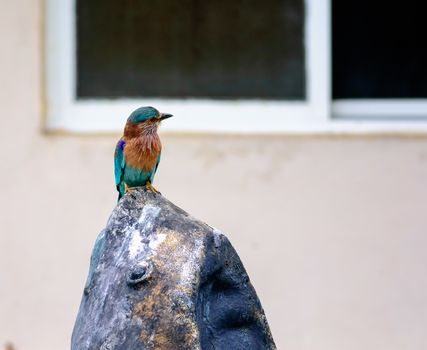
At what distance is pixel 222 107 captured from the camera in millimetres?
6199

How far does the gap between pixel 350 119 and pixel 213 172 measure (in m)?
0.77

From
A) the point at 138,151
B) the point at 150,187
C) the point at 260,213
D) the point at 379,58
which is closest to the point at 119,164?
the point at 138,151

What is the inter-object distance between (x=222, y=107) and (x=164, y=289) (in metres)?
3.77

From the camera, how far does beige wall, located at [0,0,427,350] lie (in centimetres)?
599

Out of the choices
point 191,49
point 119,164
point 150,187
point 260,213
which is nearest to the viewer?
point 150,187

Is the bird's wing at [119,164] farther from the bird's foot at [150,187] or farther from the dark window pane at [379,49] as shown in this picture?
the dark window pane at [379,49]

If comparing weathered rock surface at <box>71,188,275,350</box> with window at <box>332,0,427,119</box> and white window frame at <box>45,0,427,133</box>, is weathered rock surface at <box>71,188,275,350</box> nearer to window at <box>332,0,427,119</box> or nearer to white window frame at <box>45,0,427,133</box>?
white window frame at <box>45,0,427,133</box>

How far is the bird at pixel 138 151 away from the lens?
122 inches

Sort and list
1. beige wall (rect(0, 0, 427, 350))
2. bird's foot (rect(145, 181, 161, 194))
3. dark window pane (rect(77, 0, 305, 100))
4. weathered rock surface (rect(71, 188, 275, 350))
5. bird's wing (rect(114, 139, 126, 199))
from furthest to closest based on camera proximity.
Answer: dark window pane (rect(77, 0, 305, 100)) < beige wall (rect(0, 0, 427, 350)) < bird's wing (rect(114, 139, 126, 199)) < bird's foot (rect(145, 181, 161, 194)) < weathered rock surface (rect(71, 188, 275, 350))

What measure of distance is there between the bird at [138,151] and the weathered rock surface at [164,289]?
16.9 inches

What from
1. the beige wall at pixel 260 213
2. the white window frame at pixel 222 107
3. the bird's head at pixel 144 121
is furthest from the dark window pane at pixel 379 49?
the bird's head at pixel 144 121

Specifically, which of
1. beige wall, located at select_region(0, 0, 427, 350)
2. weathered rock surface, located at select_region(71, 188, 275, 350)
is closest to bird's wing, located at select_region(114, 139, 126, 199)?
weathered rock surface, located at select_region(71, 188, 275, 350)

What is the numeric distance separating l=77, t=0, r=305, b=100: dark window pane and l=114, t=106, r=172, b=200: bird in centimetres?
303

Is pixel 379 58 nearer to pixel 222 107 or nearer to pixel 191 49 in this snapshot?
pixel 222 107
